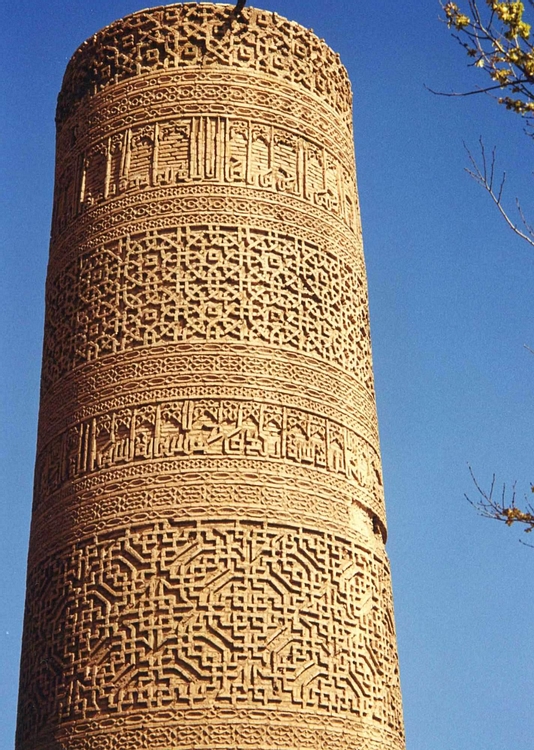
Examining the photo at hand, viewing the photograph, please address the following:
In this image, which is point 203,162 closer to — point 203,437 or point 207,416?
point 207,416

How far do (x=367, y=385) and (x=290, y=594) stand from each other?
58.6 inches

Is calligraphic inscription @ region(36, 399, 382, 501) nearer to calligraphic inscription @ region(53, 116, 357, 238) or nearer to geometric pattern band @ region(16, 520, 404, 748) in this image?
geometric pattern band @ region(16, 520, 404, 748)

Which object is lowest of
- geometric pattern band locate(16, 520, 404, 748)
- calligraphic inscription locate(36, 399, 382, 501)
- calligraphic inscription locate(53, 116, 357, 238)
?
geometric pattern band locate(16, 520, 404, 748)

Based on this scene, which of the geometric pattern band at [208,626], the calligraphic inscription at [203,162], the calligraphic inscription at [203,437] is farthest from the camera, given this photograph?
the calligraphic inscription at [203,162]

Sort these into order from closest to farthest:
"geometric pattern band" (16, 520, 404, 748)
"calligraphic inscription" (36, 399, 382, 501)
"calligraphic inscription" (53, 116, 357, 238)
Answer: "geometric pattern band" (16, 520, 404, 748) → "calligraphic inscription" (36, 399, 382, 501) → "calligraphic inscription" (53, 116, 357, 238)

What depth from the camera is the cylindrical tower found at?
543 centimetres

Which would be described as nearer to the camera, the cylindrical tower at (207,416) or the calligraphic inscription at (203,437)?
the cylindrical tower at (207,416)

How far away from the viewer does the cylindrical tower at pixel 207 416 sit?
5.43m

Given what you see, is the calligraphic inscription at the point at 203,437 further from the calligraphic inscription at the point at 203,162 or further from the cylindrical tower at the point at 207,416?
the calligraphic inscription at the point at 203,162

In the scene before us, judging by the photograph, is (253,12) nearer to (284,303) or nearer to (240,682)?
(284,303)

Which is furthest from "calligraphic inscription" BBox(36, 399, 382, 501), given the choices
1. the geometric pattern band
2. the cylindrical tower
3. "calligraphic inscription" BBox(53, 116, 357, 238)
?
"calligraphic inscription" BBox(53, 116, 357, 238)

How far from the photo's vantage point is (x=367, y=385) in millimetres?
6660

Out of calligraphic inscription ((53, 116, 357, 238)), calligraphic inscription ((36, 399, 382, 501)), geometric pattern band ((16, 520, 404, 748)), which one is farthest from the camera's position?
calligraphic inscription ((53, 116, 357, 238))

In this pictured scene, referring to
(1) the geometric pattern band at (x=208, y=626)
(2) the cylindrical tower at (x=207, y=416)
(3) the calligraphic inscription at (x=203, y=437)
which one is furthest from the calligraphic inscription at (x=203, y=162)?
(1) the geometric pattern band at (x=208, y=626)
